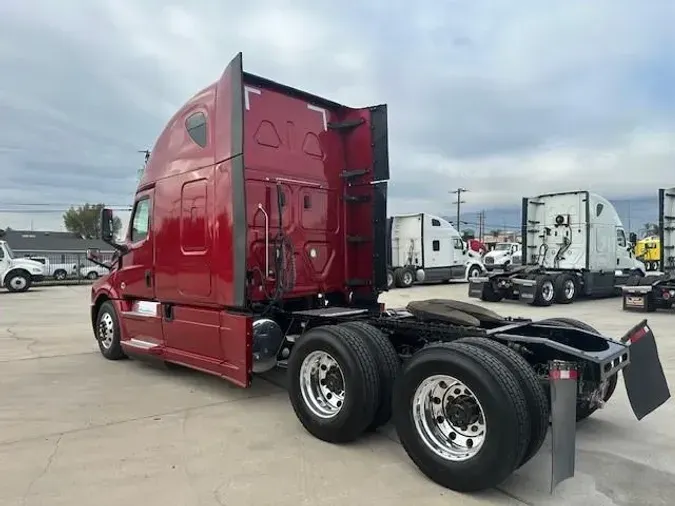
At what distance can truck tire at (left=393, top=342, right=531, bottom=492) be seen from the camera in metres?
3.38

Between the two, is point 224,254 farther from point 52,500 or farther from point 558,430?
point 558,430

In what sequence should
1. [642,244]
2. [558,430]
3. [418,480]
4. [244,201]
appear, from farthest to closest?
[642,244] → [244,201] → [418,480] → [558,430]

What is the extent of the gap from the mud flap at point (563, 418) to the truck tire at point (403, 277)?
21.4 meters

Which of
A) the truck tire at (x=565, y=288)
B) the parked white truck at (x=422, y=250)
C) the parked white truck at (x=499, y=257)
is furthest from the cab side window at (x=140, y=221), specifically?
the parked white truck at (x=499, y=257)

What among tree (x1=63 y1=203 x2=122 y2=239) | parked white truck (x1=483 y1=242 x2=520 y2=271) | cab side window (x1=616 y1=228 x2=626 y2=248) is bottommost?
parked white truck (x1=483 y1=242 x2=520 y2=271)

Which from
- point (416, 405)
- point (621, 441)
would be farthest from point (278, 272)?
point (621, 441)

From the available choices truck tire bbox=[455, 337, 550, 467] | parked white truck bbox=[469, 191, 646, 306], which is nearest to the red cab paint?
truck tire bbox=[455, 337, 550, 467]

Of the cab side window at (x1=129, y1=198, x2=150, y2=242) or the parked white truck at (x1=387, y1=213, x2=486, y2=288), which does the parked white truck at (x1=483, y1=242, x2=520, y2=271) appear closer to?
the parked white truck at (x1=387, y1=213, x2=486, y2=288)

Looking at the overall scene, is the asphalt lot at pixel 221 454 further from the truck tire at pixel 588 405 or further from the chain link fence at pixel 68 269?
the chain link fence at pixel 68 269

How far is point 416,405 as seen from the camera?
3891mm

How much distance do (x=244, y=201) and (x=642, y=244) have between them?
35866mm

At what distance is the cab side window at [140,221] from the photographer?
7070 mm

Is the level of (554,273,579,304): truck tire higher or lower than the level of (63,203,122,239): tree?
lower

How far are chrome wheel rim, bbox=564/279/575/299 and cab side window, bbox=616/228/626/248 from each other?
3146 millimetres
